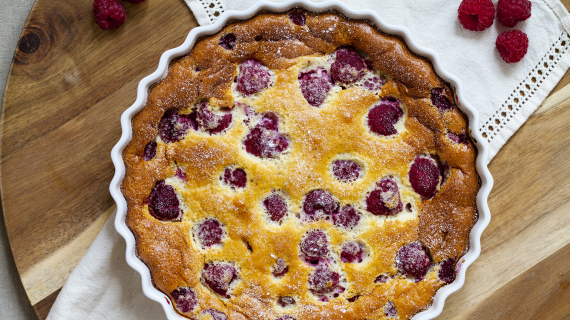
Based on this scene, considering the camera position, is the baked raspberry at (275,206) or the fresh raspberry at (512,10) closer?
the baked raspberry at (275,206)

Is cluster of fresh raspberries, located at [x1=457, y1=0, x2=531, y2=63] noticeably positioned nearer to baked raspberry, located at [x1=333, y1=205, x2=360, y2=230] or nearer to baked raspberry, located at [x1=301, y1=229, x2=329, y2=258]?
baked raspberry, located at [x1=333, y1=205, x2=360, y2=230]

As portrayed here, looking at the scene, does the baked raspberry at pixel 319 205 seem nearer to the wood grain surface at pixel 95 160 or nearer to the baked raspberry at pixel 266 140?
the baked raspberry at pixel 266 140

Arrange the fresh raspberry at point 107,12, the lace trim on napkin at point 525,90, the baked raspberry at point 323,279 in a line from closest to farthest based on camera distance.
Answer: the baked raspberry at point 323,279 → the fresh raspberry at point 107,12 → the lace trim on napkin at point 525,90

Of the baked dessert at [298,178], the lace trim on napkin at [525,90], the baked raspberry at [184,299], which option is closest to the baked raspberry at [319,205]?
the baked dessert at [298,178]

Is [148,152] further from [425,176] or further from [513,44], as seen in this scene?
[513,44]

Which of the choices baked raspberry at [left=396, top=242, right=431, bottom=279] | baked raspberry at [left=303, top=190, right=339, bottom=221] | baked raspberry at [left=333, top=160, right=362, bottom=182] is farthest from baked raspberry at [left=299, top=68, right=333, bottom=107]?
baked raspberry at [left=396, top=242, right=431, bottom=279]

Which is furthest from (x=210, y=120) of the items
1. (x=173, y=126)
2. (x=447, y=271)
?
(x=447, y=271)

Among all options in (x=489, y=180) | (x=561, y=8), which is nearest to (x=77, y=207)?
(x=489, y=180)
